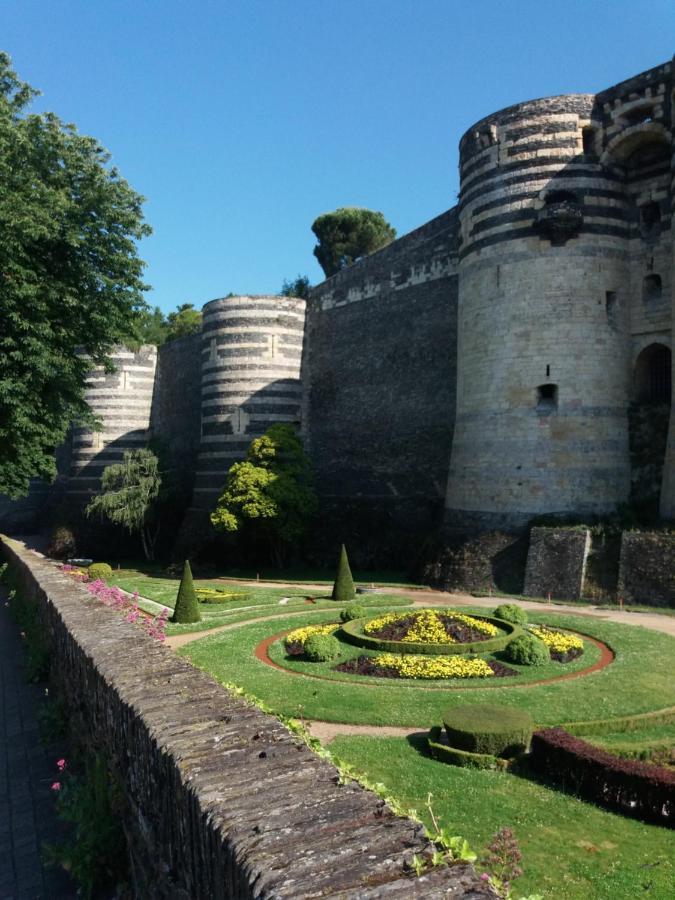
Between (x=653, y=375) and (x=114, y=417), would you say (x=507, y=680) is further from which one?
(x=114, y=417)

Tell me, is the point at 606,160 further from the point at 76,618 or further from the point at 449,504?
the point at 76,618

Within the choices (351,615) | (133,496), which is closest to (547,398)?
(351,615)

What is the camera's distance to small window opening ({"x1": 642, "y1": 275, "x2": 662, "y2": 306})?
2217 centimetres

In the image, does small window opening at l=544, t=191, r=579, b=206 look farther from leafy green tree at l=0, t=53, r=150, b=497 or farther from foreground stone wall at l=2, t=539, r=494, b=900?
foreground stone wall at l=2, t=539, r=494, b=900

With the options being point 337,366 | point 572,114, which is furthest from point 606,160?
point 337,366

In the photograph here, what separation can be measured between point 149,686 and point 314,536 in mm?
26309

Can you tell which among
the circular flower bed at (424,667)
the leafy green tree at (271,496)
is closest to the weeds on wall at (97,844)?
the circular flower bed at (424,667)

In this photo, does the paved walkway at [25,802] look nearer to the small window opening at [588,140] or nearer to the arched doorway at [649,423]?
the arched doorway at [649,423]

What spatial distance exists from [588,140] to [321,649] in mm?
18782

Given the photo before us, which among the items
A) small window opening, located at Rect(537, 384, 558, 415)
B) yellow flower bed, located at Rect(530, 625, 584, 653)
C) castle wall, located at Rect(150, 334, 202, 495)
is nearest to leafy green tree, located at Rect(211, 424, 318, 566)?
castle wall, located at Rect(150, 334, 202, 495)

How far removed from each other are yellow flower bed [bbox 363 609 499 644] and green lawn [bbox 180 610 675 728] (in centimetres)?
225

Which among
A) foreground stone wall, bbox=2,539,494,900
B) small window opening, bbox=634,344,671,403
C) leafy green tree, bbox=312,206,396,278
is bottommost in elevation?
foreground stone wall, bbox=2,539,494,900

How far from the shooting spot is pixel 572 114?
22328 millimetres

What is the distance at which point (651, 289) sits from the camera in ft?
73.3
